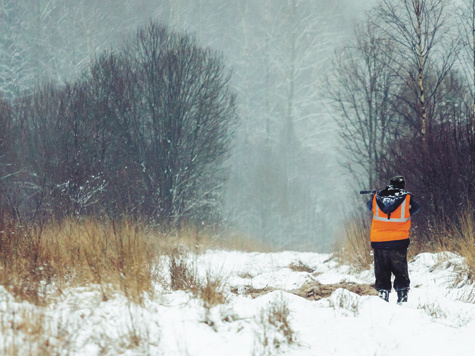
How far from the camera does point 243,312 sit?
13.5 ft

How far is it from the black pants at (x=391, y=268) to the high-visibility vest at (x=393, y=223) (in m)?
0.19

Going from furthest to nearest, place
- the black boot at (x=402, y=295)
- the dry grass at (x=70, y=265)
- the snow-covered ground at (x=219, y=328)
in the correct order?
1. the black boot at (x=402, y=295)
2. the dry grass at (x=70, y=265)
3. the snow-covered ground at (x=219, y=328)

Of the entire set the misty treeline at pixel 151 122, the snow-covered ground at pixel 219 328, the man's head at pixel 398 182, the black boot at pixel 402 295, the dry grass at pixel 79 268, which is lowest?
the black boot at pixel 402 295

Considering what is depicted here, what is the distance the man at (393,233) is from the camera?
5930 millimetres

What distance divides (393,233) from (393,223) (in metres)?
0.13

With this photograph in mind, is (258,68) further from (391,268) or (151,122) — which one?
(391,268)

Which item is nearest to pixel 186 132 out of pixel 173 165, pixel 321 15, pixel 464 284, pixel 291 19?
pixel 173 165

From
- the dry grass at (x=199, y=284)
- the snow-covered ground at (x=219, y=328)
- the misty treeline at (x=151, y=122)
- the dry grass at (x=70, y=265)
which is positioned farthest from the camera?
the misty treeline at (x=151, y=122)

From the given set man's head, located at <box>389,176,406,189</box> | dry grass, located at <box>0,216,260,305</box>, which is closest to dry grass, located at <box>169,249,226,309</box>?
dry grass, located at <box>0,216,260,305</box>

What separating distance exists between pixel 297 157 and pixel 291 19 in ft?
46.2

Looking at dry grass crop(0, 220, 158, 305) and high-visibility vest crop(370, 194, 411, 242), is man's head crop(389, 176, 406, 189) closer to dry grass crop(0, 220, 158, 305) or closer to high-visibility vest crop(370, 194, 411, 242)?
high-visibility vest crop(370, 194, 411, 242)

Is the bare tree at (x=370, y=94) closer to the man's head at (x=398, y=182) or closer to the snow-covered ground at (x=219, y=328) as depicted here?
the man's head at (x=398, y=182)

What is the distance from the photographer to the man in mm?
5930

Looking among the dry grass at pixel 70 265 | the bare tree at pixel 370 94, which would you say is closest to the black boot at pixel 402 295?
the dry grass at pixel 70 265
